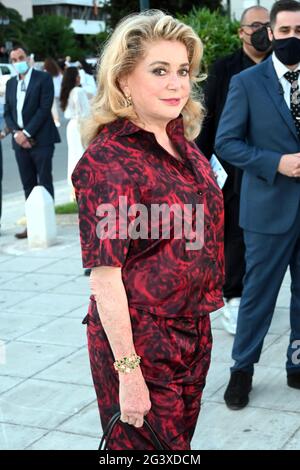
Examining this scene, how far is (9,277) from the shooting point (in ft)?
25.3

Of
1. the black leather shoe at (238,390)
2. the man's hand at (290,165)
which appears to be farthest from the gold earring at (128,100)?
the black leather shoe at (238,390)

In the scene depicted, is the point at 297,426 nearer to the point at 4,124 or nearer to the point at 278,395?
the point at 278,395

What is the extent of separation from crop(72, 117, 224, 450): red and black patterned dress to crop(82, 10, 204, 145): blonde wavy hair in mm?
53

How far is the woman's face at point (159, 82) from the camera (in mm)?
2711

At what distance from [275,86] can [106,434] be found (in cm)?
231

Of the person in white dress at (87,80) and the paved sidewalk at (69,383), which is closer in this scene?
the paved sidewalk at (69,383)

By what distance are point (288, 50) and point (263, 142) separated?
0.48 metres

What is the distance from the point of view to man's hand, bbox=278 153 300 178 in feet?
13.8

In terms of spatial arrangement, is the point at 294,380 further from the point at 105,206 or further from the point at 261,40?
the point at 105,206

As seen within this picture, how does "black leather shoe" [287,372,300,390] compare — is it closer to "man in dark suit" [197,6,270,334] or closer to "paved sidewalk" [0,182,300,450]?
"paved sidewalk" [0,182,300,450]

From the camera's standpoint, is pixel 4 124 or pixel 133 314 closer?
pixel 133 314

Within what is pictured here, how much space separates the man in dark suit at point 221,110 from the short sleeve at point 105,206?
276cm

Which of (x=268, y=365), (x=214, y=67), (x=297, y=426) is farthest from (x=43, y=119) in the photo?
(x=297, y=426)

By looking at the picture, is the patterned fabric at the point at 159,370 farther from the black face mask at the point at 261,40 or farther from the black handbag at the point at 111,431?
the black face mask at the point at 261,40
